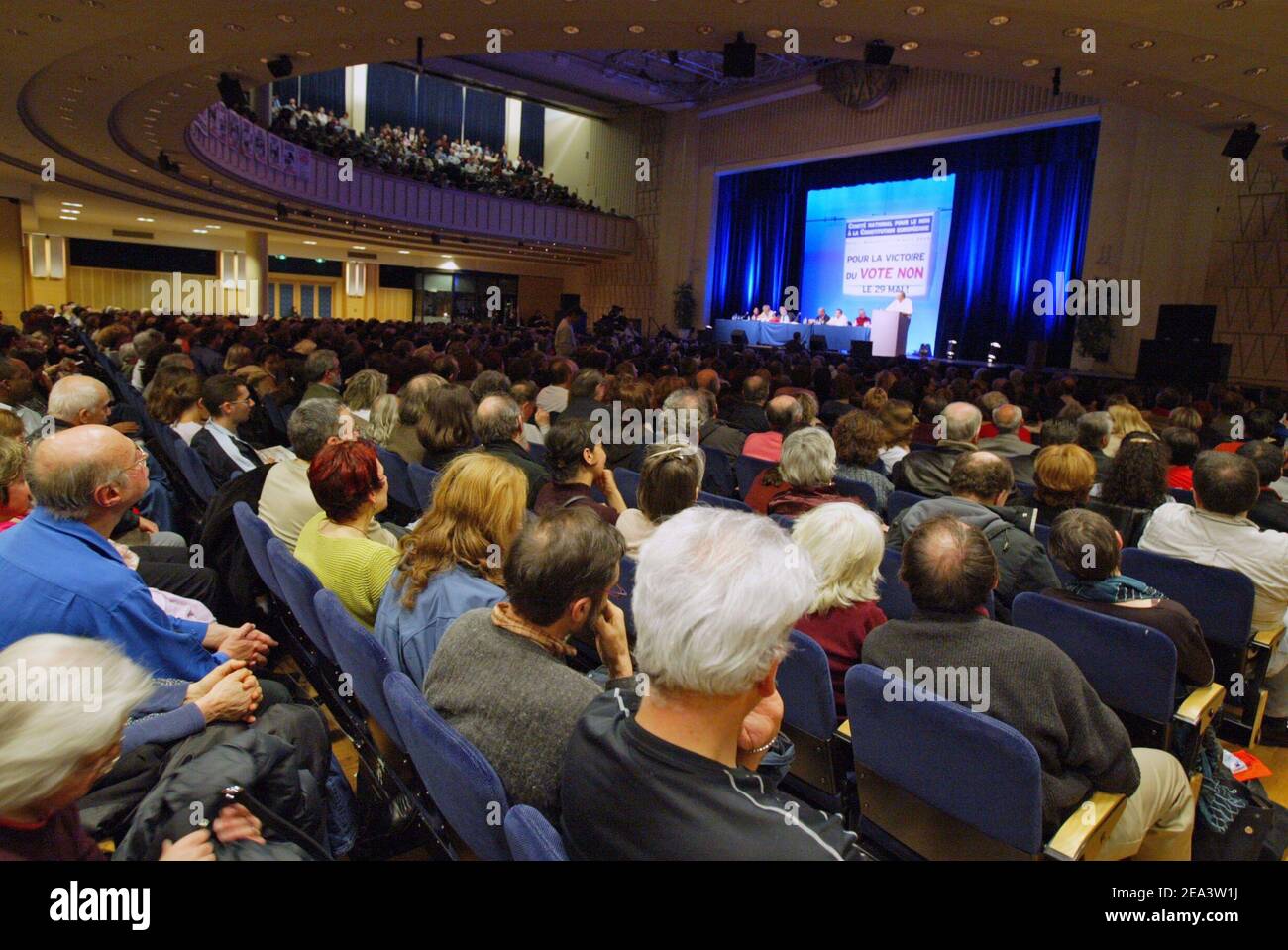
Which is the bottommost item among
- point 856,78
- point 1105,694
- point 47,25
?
point 1105,694

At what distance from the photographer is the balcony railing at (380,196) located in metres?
11.2

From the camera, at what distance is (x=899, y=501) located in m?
4.02

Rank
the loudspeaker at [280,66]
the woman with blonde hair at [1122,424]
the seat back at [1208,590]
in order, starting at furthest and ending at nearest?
the loudspeaker at [280,66] → the woman with blonde hair at [1122,424] → the seat back at [1208,590]

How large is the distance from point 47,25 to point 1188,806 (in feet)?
25.9

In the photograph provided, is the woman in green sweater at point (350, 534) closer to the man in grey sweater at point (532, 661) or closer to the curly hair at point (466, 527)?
the curly hair at point (466, 527)

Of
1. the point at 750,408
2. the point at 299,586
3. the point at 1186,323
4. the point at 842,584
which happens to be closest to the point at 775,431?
the point at 750,408

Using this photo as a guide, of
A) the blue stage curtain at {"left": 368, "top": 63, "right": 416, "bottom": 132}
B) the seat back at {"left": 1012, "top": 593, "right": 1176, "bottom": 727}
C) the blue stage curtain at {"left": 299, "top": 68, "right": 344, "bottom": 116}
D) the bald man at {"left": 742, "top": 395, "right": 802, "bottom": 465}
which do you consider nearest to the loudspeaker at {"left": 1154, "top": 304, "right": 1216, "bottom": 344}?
the bald man at {"left": 742, "top": 395, "right": 802, "bottom": 465}

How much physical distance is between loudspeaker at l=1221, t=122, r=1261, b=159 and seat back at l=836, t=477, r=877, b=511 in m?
7.32

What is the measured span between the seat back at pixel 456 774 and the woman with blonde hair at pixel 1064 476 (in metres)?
2.95

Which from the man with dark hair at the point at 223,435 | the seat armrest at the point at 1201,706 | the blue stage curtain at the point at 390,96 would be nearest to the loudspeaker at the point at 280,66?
the man with dark hair at the point at 223,435

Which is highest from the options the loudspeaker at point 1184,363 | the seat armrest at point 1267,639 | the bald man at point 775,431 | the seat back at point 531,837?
the loudspeaker at point 1184,363

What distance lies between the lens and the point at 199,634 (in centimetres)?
229

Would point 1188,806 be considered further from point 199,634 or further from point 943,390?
point 943,390
